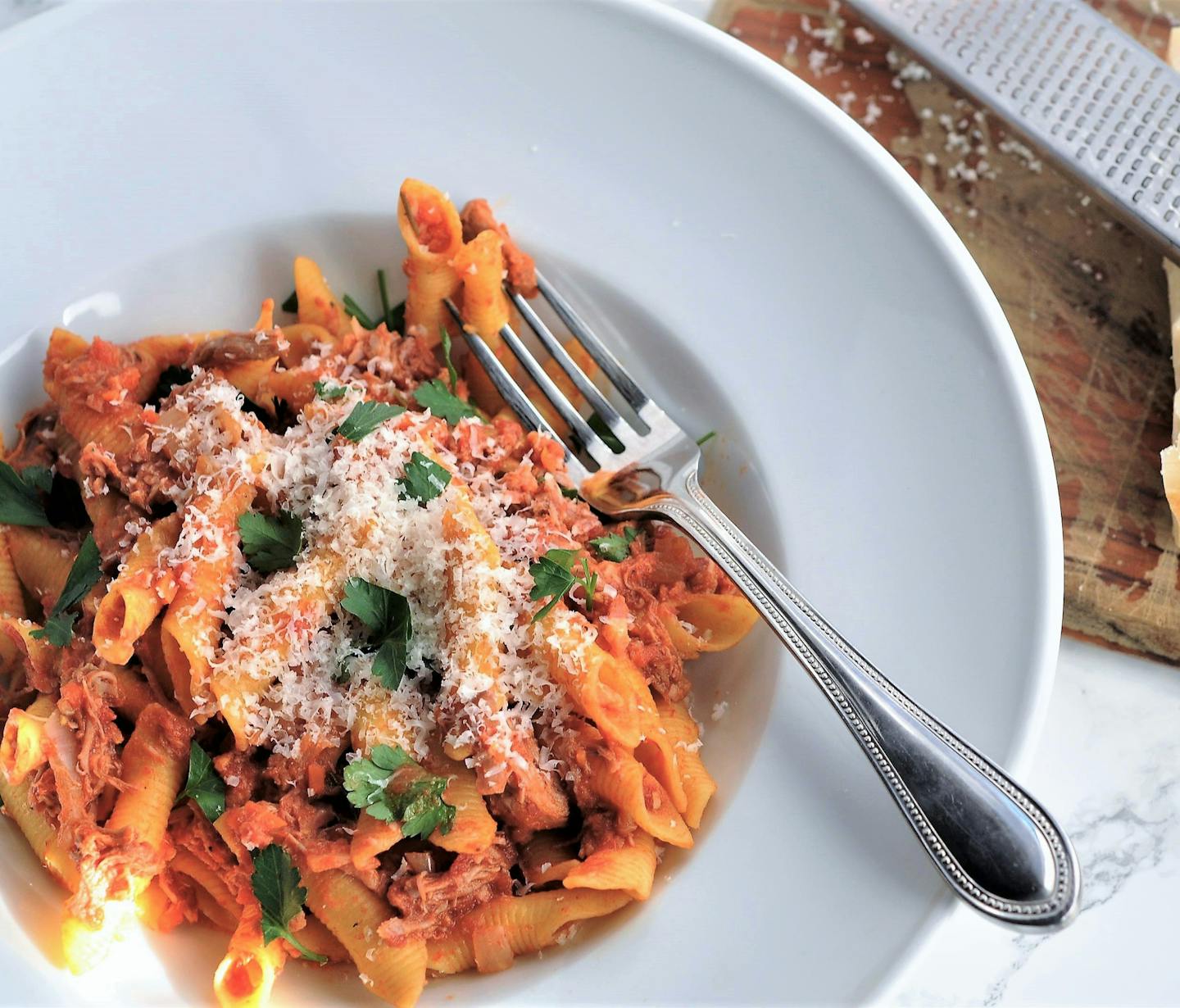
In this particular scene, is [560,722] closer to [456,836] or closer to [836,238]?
[456,836]

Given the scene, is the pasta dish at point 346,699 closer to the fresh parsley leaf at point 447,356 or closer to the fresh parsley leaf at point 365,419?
the fresh parsley leaf at point 365,419

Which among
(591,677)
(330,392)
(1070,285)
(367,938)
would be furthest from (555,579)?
(1070,285)

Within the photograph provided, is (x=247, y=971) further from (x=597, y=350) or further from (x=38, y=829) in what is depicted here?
(x=597, y=350)

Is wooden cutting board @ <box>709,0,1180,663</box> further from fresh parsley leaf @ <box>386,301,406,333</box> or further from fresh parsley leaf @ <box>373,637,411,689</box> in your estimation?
fresh parsley leaf @ <box>373,637,411,689</box>

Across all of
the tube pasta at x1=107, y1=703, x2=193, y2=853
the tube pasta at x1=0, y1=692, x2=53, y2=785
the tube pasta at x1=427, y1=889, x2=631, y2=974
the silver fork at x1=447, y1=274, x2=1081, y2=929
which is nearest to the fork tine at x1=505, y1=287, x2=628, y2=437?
the silver fork at x1=447, y1=274, x2=1081, y2=929

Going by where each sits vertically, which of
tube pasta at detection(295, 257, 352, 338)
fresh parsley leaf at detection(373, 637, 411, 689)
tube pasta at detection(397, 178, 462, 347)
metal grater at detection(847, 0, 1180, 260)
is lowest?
fresh parsley leaf at detection(373, 637, 411, 689)

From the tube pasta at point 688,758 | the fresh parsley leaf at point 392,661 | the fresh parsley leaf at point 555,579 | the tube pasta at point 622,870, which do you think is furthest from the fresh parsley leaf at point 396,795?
the tube pasta at point 688,758
